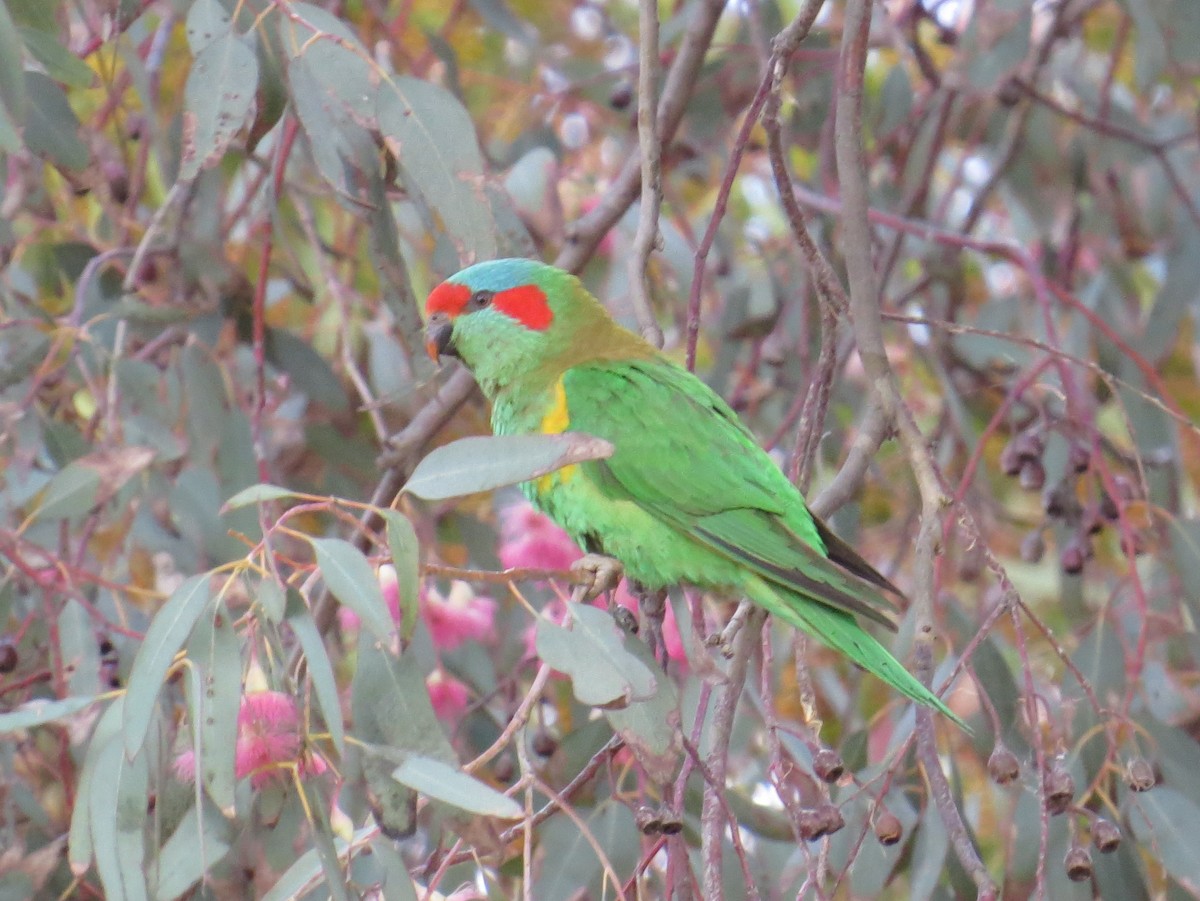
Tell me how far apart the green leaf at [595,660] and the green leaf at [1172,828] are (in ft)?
2.81

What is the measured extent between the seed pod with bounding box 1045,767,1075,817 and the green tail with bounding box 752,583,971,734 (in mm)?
268

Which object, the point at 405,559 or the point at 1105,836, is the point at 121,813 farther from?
the point at 1105,836

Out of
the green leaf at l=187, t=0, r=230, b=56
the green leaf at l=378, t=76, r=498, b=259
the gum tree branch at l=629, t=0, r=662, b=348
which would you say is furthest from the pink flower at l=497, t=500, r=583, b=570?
the green leaf at l=187, t=0, r=230, b=56

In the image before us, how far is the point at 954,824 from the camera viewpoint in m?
1.39

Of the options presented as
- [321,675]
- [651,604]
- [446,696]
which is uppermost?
[321,675]

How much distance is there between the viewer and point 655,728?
1.52 metres

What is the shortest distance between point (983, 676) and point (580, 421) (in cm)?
78

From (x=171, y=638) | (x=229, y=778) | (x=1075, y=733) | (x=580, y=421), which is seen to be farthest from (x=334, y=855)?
(x=1075, y=733)

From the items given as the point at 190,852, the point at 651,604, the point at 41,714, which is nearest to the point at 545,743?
the point at 651,604

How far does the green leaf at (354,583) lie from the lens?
147cm

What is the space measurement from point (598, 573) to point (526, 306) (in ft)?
2.14

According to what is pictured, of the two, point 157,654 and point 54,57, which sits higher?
point 54,57

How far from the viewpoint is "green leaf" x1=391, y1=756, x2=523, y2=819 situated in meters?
1.43

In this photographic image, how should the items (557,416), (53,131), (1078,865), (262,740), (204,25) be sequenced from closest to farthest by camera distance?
(1078,865)
(262,740)
(204,25)
(53,131)
(557,416)
